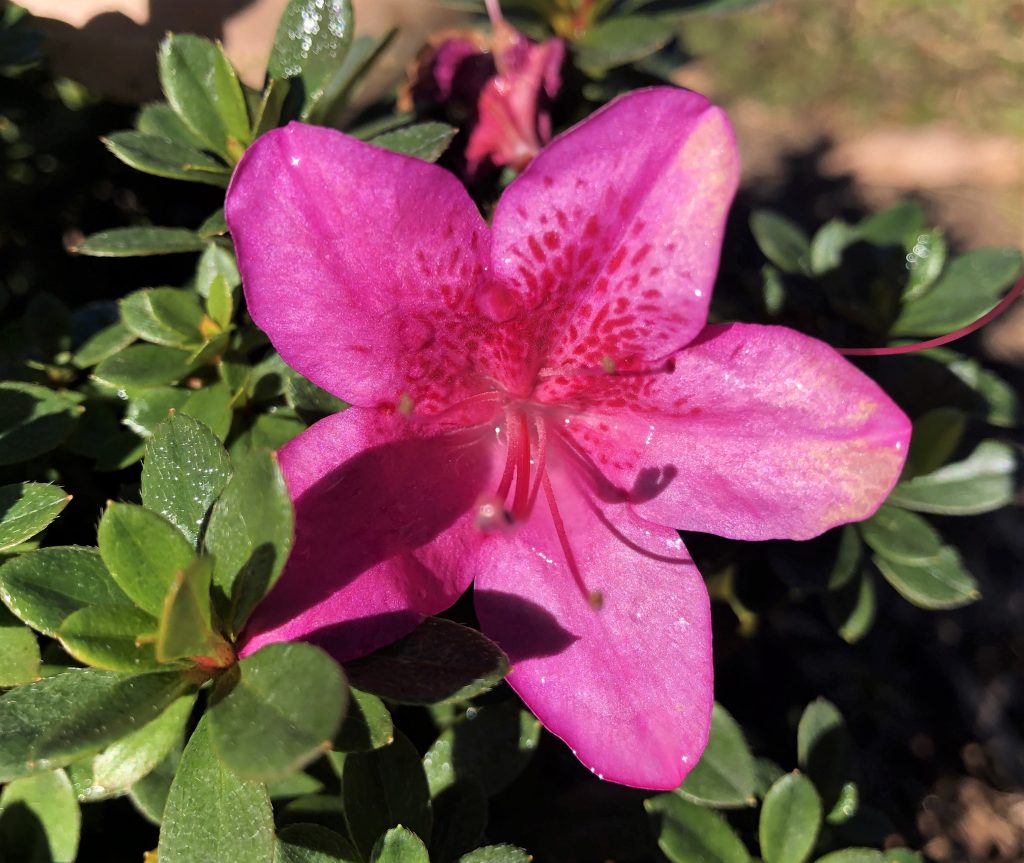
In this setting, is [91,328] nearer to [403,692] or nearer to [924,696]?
[403,692]

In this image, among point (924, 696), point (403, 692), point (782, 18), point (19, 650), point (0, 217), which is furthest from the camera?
point (782, 18)

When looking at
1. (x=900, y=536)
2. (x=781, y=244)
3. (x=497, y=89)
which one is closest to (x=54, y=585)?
(x=497, y=89)

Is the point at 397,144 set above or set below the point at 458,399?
above

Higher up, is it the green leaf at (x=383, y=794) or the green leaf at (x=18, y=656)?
the green leaf at (x=18, y=656)

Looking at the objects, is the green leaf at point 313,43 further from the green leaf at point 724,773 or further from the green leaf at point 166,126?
the green leaf at point 724,773

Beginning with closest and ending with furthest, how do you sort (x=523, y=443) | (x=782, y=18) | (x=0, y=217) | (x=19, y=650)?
(x=19, y=650), (x=523, y=443), (x=0, y=217), (x=782, y=18)

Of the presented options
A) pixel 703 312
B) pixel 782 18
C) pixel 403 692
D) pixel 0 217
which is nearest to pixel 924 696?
pixel 703 312

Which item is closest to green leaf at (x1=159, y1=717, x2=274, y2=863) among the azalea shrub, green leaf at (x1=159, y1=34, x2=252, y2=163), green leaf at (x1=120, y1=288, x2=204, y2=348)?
the azalea shrub

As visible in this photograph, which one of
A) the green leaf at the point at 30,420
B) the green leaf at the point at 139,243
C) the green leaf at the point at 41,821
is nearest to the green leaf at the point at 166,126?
the green leaf at the point at 139,243
